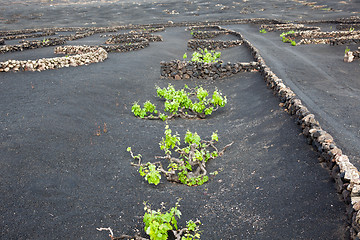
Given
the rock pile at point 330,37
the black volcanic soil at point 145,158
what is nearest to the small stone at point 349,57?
the black volcanic soil at point 145,158

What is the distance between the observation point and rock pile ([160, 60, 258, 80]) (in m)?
16.0

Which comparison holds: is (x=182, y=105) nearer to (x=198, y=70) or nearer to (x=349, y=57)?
(x=198, y=70)

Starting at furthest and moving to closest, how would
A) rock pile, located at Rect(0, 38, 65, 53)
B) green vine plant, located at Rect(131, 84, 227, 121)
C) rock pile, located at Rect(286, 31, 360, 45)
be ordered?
rock pile, located at Rect(0, 38, 65, 53) < rock pile, located at Rect(286, 31, 360, 45) < green vine plant, located at Rect(131, 84, 227, 121)

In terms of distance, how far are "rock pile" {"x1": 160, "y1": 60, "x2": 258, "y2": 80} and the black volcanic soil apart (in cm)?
81

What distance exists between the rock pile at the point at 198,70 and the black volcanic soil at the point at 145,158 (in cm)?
81

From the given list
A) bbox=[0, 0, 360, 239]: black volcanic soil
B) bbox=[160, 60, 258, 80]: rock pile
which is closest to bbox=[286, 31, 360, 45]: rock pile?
bbox=[0, 0, 360, 239]: black volcanic soil

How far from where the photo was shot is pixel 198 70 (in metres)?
16.8

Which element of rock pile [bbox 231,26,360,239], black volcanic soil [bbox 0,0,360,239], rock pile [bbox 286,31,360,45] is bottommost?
black volcanic soil [bbox 0,0,360,239]

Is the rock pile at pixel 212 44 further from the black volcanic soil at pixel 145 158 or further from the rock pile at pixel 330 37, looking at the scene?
the black volcanic soil at pixel 145 158

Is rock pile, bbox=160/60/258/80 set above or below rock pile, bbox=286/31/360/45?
below

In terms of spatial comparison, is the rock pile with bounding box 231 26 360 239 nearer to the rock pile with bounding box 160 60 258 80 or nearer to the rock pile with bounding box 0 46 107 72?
the rock pile with bounding box 160 60 258 80

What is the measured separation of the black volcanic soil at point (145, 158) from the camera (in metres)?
5.42

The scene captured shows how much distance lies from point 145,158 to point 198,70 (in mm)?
9658

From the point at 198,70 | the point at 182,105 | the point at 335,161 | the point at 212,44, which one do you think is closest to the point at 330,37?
the point at 212,44
